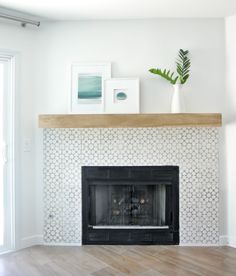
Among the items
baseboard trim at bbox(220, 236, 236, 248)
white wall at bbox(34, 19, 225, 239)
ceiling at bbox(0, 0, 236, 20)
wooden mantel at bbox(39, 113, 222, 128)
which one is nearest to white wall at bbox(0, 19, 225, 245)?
white wall at bbox(34, 19, 225, 239)

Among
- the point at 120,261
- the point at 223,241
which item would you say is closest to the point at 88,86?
the point at 120,261

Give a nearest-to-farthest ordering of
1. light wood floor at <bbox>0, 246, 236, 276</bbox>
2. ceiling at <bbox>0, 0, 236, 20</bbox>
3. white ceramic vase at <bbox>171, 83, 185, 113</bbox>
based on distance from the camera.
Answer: light wood floor at <bbox>0, 246, 236, 276</bbox> < ceiling at <bbox>0, 0, 236, 20</bbox> < white ceramic vase at <bbox>171, 83, 185, 113</bbox>

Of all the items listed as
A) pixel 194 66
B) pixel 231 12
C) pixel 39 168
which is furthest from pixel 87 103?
pixel 231 12

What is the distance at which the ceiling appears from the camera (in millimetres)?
2328

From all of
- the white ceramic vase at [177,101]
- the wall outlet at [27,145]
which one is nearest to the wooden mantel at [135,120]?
the white ceramic vase at [177,101]

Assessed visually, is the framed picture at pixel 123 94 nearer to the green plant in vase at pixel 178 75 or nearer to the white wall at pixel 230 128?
the green plant in vase at pixel 178 75

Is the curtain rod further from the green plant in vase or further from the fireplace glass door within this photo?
the fireplace glass door

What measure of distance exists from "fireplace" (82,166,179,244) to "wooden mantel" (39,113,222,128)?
1.65ft

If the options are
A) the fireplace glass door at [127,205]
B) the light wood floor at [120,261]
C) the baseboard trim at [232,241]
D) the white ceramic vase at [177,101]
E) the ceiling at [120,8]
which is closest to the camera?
the light wood floor at [120,261]

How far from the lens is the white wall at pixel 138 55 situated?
266cm

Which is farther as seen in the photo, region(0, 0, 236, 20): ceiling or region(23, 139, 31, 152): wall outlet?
region(23, 139, 31, 152): wall outlet

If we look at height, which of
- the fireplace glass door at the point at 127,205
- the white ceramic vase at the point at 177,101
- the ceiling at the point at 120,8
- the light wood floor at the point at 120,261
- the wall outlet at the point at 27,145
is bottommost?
the light wood floor at the point at 120,261

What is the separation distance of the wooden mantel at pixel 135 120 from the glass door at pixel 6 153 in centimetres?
48

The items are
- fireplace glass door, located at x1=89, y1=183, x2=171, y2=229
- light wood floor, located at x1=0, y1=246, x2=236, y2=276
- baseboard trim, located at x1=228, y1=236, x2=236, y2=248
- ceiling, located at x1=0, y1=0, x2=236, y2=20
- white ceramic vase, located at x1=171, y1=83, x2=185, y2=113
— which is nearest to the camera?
light wood floor, located at x1=0, y1=246, x2=236, y2=276
